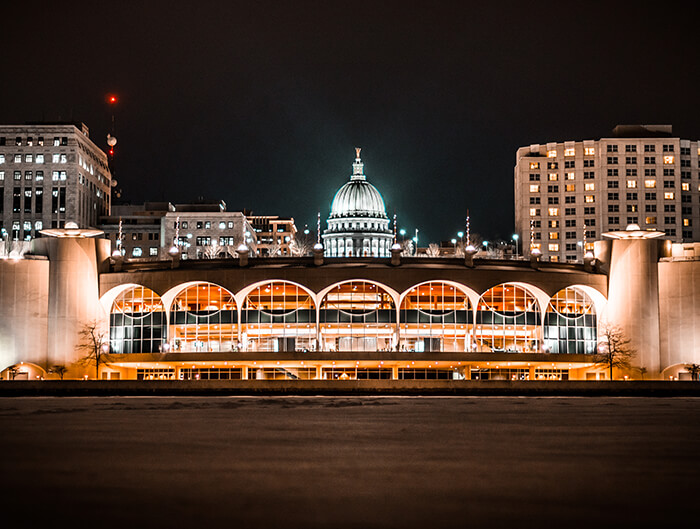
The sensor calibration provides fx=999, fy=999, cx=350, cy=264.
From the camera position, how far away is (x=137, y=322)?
3469 inches

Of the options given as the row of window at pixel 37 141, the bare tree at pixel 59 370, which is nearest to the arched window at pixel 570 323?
the bare tree at pixel 59 370

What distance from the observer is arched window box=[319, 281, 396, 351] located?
86188 millimetres

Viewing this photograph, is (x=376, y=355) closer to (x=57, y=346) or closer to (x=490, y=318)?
(x=490, y=318)

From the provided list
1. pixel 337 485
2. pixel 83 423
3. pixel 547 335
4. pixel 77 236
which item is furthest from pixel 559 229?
pixel 337 485

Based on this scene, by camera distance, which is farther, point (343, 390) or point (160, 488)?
point (343, 390)

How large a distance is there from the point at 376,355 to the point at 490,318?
11186 mm

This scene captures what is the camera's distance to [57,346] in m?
84.6

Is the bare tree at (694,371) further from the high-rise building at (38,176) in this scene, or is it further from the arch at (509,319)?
the high-rise building at (38,176)

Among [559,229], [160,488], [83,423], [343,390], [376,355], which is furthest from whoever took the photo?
[559,229]

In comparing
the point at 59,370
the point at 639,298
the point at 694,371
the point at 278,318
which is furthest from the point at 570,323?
the point at 59,370

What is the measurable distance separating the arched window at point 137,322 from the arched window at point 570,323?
1331 inches

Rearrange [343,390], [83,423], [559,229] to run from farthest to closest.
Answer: [559,229] → [343,390] → [83,423]

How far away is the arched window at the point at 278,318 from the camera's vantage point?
283 ft

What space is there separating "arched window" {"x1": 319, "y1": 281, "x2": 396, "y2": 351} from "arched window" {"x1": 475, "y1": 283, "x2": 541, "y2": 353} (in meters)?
7.99
